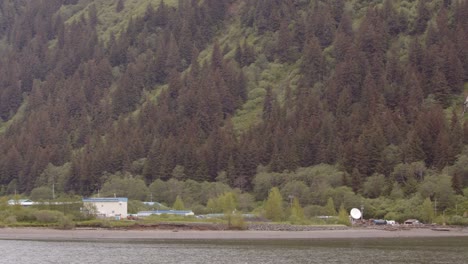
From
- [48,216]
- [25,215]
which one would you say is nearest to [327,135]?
[48,216]

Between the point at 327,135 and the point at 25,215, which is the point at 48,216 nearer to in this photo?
the point at 25,215

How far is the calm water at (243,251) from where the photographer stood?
262ft

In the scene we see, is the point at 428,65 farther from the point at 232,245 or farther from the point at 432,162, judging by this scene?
the point at 232,245

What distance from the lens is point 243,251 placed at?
3551 inches

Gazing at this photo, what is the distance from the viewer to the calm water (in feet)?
262

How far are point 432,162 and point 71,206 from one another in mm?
62542

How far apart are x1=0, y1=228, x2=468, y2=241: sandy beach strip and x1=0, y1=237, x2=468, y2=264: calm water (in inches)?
190

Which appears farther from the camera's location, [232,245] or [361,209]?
[361,209]

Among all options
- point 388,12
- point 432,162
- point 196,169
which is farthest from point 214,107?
point 432,162

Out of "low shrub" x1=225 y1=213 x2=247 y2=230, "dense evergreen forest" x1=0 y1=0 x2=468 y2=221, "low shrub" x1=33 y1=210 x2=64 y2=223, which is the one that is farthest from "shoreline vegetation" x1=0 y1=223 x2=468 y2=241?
"dense evergreen forest" x1=0 y1=0 x2=468 y2=221

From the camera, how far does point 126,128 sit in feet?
639

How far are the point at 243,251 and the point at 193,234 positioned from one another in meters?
23.9

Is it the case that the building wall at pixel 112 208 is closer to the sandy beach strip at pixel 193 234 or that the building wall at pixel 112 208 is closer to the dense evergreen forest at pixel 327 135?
the sandy beach strip at pixel 193 234

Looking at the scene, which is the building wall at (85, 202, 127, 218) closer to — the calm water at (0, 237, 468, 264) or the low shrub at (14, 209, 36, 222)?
the low shrub at (14, 209, 36, 222)
